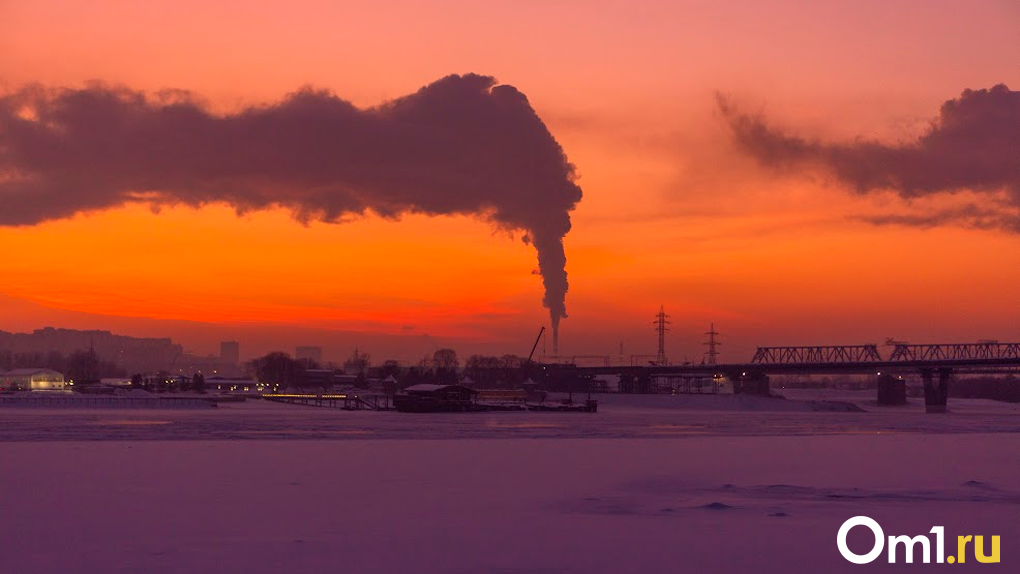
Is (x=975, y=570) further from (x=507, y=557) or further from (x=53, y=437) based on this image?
(x=53, y=437)

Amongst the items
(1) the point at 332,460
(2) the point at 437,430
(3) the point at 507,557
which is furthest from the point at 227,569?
(2) the point at 437,430

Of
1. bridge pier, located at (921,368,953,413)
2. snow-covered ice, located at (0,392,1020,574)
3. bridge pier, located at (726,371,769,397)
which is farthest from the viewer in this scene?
bridge pier, located at (726,371,769,397)

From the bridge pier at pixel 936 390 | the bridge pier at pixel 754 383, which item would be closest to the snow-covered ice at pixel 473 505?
the bridge pier at pixel 936 390

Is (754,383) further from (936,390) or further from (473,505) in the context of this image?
(473,505)

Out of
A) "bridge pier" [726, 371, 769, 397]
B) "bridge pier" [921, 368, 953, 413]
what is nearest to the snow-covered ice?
"bridge pier" [921, 368, 953, 413]

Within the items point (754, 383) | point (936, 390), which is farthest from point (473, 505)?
point (754, 383)

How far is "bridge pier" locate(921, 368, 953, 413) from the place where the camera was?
16125cm

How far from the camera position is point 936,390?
165375 millimetres

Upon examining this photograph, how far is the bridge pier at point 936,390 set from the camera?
161250 millimetres

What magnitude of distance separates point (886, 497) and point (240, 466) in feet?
69.8

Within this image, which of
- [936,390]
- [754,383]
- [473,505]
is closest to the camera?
[473,505]

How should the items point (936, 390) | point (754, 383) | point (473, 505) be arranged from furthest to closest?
point (754, 383), point (936, 390), point (473, 505)

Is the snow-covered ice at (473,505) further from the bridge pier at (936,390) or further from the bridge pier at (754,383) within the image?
the bridge pier at (754,383)

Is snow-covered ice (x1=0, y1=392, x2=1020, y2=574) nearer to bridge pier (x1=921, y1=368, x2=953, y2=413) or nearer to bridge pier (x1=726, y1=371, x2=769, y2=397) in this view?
bridge pier (x1=921, y1=368, x2=953, y2=413)
